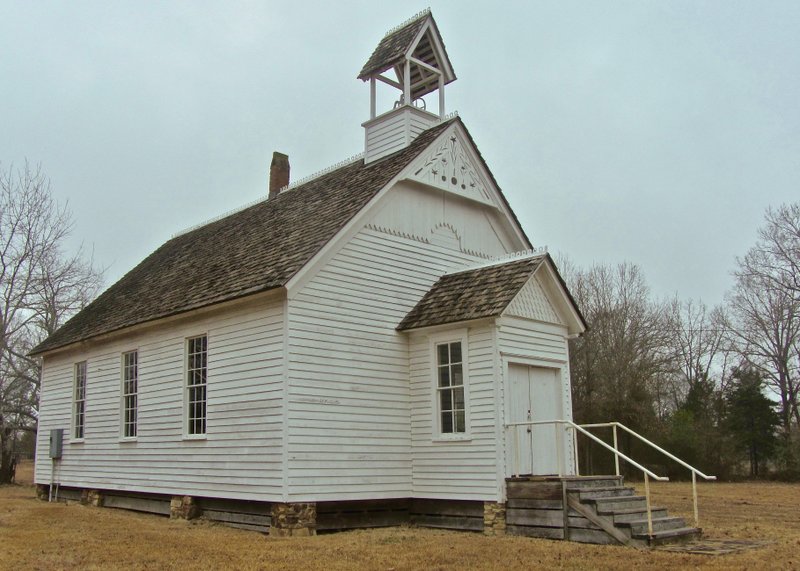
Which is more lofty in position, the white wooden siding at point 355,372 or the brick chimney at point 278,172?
the brick chimney at point 278,172

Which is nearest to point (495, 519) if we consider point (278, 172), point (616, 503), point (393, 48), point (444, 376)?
point (616, 503)

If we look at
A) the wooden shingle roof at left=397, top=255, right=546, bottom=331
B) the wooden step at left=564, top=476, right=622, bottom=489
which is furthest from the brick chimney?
the wooden step at left=564, top=476, right=622, bottom=489

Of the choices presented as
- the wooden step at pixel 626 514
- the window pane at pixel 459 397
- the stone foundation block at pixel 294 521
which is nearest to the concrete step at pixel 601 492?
the wooden step at pixel 626 514

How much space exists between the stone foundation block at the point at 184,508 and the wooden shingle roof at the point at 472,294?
559 cm

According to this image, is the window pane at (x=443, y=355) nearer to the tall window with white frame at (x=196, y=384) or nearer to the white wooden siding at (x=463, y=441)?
the white wooden siding at (x=463, y=441)

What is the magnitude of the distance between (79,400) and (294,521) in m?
10.6

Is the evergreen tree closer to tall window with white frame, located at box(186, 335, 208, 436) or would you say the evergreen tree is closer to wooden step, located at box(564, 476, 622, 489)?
wooden step, located at box(564, 476, 622, 489)

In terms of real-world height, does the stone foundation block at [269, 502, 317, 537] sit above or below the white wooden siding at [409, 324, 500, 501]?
below

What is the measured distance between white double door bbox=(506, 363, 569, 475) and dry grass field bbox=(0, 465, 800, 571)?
1.71 m

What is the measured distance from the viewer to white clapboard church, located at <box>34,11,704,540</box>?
48.1 feet

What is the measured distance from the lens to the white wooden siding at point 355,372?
14.6 m

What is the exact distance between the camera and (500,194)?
19.3 meters

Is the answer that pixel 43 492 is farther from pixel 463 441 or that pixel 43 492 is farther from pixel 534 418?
pixel 534 418

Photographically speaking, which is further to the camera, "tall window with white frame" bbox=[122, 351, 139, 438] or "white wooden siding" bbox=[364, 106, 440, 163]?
"tall window with white frame" bbox=[122, 351, 139, 438]
